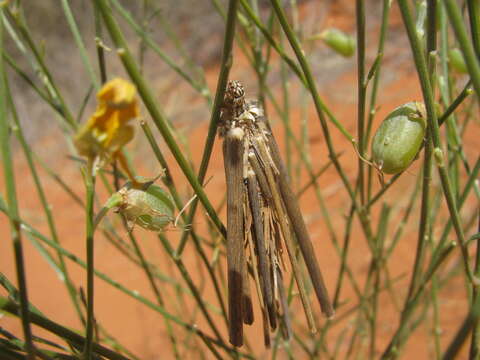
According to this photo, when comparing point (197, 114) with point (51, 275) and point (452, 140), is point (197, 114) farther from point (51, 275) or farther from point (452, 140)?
point (452, 140)

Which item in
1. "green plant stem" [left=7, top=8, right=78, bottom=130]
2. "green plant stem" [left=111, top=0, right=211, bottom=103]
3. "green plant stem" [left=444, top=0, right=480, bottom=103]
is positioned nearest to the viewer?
"green plant stem" [left=444, top=0, right=480, bottom=103]

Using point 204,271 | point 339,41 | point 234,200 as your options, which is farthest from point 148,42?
point 204,271

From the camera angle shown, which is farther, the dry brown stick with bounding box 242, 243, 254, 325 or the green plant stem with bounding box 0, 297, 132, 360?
the dry brown stick with bounding box 242, 243, 254, 325

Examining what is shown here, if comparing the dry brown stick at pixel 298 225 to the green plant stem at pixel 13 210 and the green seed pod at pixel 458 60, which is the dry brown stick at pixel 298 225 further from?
the green seed pod at pixel 458 60

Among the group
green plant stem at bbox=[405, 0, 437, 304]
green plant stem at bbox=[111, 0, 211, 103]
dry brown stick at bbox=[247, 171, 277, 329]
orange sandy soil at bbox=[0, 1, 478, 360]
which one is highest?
green plant stem at bbox=[111, 0, 211, 103]

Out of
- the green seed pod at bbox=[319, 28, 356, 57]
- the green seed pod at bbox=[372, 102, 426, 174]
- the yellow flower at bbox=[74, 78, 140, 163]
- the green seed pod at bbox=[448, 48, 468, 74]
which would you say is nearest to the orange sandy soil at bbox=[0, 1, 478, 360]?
the green seed pod at bbox=[319, 28, 356, 57]

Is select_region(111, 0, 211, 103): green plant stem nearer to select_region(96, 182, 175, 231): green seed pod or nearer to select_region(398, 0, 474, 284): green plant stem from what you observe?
A: select_region(96, 182, 175, 231): green seed pod

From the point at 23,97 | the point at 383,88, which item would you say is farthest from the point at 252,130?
the point at 23,97

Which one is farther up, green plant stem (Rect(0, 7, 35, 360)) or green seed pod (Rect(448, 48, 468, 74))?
green seed pod (Rect(448, 48, 468, 74))
